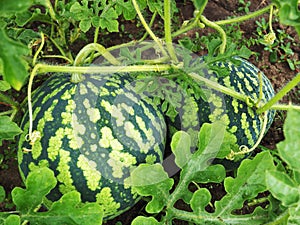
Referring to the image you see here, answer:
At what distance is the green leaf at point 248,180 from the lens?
196cm

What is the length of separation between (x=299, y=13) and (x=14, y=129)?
1.08 metres

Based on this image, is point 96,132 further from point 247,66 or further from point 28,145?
point 247,66

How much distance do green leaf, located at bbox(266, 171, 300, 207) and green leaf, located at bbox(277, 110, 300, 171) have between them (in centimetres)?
7

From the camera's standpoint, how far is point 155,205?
6.79ft

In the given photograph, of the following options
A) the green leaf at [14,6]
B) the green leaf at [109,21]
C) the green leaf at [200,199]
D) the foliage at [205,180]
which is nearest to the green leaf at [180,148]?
the foliage at [205,180]

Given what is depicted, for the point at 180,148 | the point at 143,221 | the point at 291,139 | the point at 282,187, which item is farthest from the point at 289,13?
the point at 143,221

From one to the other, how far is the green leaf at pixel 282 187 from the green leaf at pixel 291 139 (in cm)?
7

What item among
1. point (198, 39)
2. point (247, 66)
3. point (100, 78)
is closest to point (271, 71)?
point (198, 39)

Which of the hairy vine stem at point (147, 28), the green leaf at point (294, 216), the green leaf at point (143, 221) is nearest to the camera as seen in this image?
the green leaf at point (294, 216)

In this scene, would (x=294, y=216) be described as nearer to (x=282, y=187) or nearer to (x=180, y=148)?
(x=282, y=187)

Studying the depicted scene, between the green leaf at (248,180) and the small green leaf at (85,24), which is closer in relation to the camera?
the green leaf at (248,180)

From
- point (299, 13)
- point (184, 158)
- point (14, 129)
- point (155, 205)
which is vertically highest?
point (299, 13)

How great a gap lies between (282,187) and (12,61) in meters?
0.80

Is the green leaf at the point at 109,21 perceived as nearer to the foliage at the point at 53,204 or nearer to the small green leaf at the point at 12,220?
the foliage at the point at 53,204
